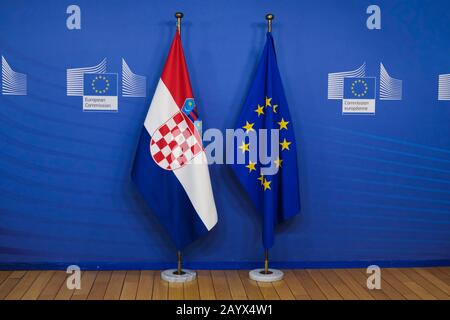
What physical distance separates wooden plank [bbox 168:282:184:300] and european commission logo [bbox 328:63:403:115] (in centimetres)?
163

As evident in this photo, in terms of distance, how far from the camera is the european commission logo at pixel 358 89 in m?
4.34

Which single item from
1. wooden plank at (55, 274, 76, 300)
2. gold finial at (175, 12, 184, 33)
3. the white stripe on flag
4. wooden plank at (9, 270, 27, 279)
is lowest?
wooden plank at (55, 274, 76, 300)

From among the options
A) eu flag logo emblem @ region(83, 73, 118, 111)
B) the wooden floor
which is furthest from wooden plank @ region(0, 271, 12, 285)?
eu flag logo emblem @ region(83, 73, 118, 111)

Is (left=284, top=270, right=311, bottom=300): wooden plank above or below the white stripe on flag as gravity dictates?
below

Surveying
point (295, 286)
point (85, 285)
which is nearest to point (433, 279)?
point (295, 286)

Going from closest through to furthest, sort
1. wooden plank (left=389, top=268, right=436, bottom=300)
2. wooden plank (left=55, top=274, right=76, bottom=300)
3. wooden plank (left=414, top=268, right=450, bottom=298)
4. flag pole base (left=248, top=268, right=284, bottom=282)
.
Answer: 1. wooden plank (left=55, top=274, right=76, bottom=300)
2. wooden plank (left=389, top=268, right=436, bottom=300)
3. wooden plank (left=414, top=268, right=450, bottom=298)
4. flag pole base (left=248, top=268, right=284, bottom=282)

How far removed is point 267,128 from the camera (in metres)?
4.11

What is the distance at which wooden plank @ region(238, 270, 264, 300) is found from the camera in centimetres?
375

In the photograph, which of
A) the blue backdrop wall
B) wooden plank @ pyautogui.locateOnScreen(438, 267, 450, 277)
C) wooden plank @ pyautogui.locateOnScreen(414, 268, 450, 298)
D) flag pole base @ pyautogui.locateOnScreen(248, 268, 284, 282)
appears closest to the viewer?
wooden plank @ pyautogui.locateOnScreen(414, 268, 450, 298)

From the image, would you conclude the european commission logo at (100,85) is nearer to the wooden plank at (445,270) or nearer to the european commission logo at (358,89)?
the european commission logo at (358,89)

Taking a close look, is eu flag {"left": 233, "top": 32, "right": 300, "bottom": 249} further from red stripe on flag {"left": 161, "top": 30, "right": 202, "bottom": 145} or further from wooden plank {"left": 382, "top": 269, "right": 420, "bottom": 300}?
wooden plank {"left": 382, "top": 269, "right": 420, "bottom": 300}

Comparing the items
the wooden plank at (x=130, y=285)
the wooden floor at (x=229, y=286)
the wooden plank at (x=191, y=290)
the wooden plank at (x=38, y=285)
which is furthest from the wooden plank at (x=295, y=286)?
the wooden plank at (x=38, y=285)

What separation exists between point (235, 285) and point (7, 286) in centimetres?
141

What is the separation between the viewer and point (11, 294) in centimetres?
371
